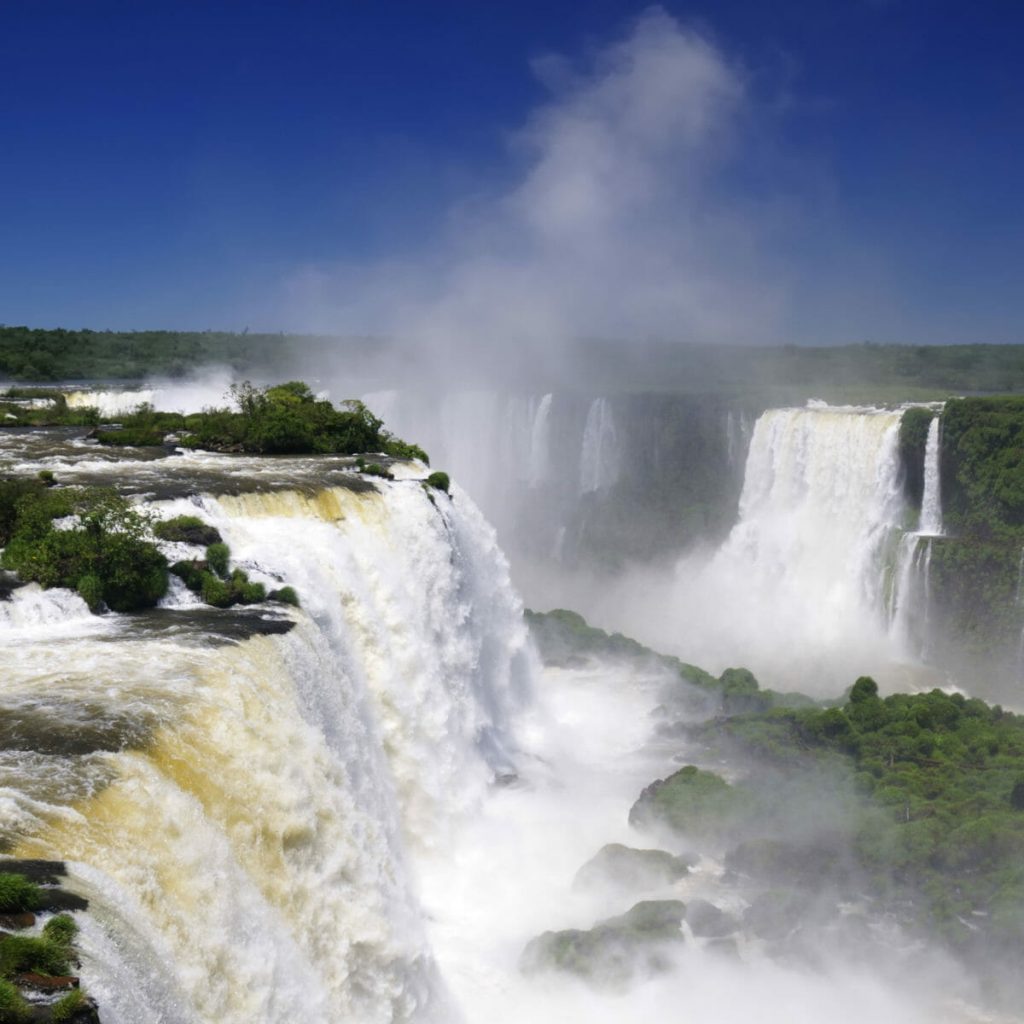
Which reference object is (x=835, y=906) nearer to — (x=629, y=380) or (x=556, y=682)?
(x=556, y=682)

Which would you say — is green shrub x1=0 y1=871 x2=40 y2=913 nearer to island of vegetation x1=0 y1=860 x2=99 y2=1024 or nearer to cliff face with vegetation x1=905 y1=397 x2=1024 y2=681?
island of vegetation x1=0 y1=860 x2=99 y2=1024

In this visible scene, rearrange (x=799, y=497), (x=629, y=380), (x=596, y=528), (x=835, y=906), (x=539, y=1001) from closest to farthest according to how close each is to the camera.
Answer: (x=539, y=1001)
(x=835, y=906)
(x=799, y=497)
(x=596, y=528)
(x=629, y=380)

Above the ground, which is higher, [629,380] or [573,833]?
[629,380]

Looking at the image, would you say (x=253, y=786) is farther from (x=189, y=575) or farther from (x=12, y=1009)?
(x=189, y=575)

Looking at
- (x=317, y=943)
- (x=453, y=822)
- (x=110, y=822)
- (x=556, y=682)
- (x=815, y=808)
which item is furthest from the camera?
(x=556, y=682)

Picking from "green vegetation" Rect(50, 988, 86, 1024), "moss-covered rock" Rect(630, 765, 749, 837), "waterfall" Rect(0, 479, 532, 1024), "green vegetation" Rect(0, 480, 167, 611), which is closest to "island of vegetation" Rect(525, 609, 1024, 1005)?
"moss-covered rock" Rect(630, 765, 749, 837)

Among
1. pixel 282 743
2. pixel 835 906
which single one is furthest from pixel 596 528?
pixel 282 743

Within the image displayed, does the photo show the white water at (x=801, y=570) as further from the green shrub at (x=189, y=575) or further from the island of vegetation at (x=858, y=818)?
the green shrub at (x=189, y=575)

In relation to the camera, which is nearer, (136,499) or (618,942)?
(618,942)

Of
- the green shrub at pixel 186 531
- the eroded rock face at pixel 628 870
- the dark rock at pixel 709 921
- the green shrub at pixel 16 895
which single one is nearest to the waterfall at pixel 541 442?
the eroded rock face at pixel 628 870
